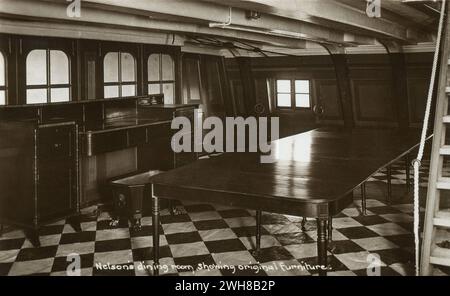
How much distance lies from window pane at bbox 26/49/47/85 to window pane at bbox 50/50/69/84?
0.40 feet

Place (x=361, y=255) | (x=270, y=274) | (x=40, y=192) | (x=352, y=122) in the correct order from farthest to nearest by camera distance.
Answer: (x=352, y=122) < (x=40, y=192) < (x=361, y=255) < (x=270, y=274)

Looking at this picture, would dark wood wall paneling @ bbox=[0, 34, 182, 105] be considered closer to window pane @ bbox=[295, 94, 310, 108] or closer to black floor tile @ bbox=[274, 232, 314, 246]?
window pane @ bbox=[295, 94, 310, 108]

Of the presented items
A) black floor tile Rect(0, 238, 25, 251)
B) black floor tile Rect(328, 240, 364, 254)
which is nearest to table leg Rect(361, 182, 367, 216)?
black floor tile Rect(328, 240, 364, 254)

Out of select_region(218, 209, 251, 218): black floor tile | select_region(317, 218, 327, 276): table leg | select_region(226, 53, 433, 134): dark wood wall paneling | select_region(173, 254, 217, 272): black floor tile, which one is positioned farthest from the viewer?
select_region(226, 53, 433, 134): dark wood wall paneling

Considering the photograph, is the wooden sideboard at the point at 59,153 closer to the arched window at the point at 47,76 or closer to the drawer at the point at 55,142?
the drawer at the point at 55,142

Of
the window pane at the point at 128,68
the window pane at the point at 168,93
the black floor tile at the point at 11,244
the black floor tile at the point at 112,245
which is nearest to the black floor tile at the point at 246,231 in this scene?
Answer: the black floor tile at the point at 112,245

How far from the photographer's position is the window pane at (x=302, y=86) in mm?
11352

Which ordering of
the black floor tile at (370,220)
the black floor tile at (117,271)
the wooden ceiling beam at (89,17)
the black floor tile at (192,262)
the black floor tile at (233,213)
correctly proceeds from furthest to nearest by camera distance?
1. the black floor tile at (233,213)
2. the black floor tile at (370,220)
3. the wooden ceiling beam at (89,17)
4. the black floor tile at (192,262)
5. the black floor tile at (117,271)

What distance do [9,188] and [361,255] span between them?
3.73 metres

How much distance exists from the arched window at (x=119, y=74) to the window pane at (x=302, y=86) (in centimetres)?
456

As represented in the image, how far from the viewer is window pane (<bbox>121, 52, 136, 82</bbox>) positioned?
8.26 metres

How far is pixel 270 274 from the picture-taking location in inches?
157

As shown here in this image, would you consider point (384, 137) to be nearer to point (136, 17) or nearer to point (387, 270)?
point (387, 270)

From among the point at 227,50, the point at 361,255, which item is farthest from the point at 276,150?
the point at 227,50
